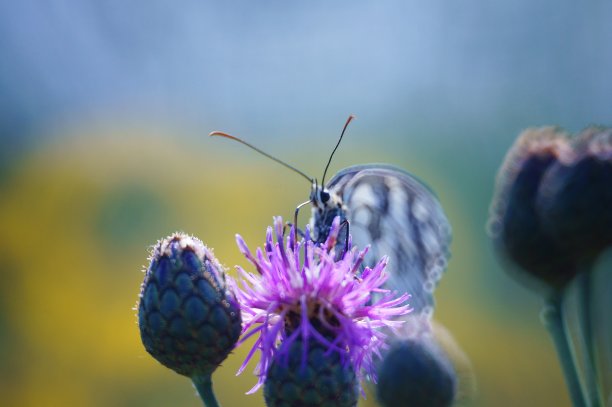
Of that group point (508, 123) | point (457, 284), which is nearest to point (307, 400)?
point (457, 284)

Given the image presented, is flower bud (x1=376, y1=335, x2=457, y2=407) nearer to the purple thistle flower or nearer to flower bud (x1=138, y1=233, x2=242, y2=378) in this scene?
the purple thistle flower

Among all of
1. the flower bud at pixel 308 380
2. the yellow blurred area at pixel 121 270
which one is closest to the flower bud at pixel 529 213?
the flower bud at pixel 308 380

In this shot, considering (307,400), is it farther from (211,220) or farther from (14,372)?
(211,220)

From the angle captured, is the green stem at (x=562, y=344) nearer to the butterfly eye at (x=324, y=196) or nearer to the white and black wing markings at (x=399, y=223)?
the white and black wing markings at (x=399, y=223)

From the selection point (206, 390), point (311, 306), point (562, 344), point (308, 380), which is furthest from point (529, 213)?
point (206, 390)

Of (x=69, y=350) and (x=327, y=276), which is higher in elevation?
(x=69, y=350)

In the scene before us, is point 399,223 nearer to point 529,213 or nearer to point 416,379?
point 529,213
